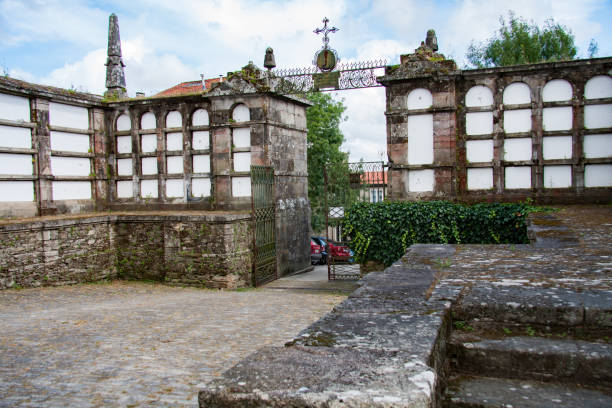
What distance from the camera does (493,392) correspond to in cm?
231

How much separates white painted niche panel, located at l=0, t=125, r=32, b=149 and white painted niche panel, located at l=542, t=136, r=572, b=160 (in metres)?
12.0

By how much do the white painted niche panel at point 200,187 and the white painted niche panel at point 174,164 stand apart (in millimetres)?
514

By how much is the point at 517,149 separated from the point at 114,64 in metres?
12.7

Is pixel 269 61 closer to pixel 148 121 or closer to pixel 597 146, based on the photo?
pixel 148 121

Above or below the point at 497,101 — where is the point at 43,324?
below

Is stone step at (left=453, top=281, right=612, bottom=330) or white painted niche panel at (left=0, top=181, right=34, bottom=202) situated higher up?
white painted niche panel at (left=0, top=181, right=34, bottom=202)

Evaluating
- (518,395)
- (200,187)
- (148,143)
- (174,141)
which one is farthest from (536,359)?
(148,143)

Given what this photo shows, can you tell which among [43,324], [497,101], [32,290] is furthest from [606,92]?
[32,290]

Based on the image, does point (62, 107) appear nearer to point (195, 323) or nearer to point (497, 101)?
point (195, 323)

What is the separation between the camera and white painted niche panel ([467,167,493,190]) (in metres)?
11.3

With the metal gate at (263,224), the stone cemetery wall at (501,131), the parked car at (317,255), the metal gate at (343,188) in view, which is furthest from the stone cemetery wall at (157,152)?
the parked car at (317,255)

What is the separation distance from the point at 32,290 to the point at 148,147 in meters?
5.31

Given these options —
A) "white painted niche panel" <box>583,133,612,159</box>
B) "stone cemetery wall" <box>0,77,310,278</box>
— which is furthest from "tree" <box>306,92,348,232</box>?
"white painted niche panel" <box>583,133,612,159</box>

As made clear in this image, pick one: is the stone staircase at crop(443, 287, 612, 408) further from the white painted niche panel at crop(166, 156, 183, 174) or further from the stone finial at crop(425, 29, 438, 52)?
the white painted niche panel at crop(166, 156, 183, 174)
